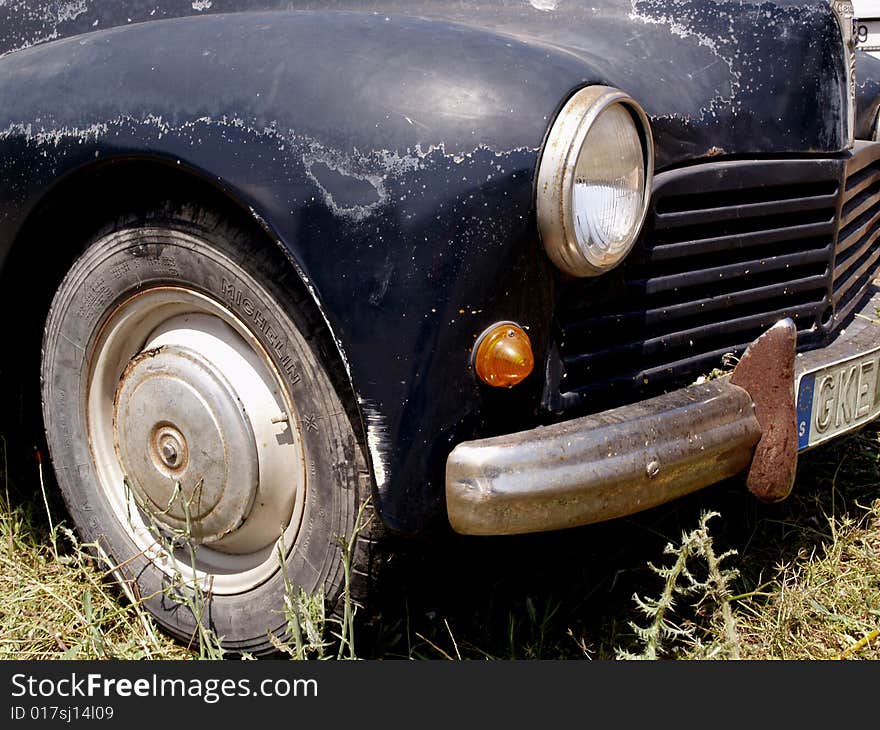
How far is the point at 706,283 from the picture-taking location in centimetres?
198

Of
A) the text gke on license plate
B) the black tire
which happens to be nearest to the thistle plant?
the text gke on license plate

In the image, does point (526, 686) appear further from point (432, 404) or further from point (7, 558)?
point (7, 558)

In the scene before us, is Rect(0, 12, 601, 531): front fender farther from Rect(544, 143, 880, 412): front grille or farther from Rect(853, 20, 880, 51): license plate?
Rect(853, 20, 880, 51): license plate

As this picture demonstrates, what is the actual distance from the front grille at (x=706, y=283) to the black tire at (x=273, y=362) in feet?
1.33

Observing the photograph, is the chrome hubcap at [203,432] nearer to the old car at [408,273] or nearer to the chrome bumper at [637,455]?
the old car at [408,273]

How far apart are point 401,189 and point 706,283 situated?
718 millimetres

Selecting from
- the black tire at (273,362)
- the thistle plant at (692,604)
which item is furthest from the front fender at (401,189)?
the thistle plant at (692,604)

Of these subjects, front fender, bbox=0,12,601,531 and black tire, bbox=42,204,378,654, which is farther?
black tire, bbox=42,204,378,654

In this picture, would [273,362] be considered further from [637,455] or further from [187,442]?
[637,455]

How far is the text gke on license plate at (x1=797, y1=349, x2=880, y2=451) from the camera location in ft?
6.55

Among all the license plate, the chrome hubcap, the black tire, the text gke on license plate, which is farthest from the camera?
the license plate

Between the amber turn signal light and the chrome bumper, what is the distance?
3.8 inches

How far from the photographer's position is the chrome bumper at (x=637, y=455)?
5.28ft

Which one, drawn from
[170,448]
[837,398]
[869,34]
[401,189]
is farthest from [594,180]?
[869,34]
